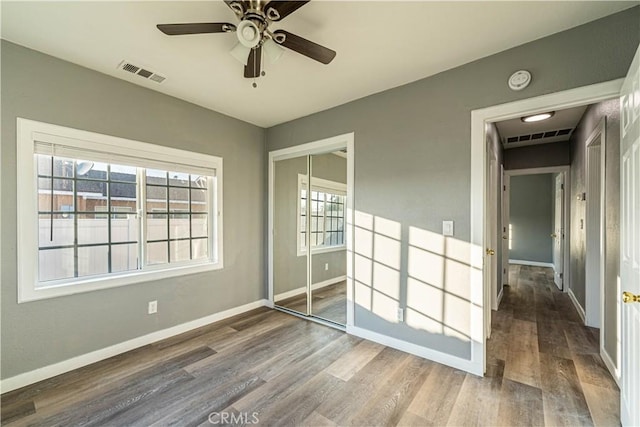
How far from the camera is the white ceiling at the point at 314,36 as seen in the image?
1.71 m

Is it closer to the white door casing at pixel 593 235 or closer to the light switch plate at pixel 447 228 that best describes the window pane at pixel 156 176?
the light switch plate at pixel 447 228

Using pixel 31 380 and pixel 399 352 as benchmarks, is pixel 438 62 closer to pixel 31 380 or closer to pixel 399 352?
pixel 399 352

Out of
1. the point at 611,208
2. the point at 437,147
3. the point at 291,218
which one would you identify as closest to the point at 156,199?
the point at 291,218

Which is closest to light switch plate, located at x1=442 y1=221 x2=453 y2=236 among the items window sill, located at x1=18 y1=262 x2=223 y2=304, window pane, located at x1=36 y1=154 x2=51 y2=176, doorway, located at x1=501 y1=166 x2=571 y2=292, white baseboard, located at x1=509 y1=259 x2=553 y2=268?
window sill, located at x1=18 y1=262 x2=223 y2=304

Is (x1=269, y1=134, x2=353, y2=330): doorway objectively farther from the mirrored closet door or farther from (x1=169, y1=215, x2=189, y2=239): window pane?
(x1=169, y1=215, x2=189, y2=239): window pane

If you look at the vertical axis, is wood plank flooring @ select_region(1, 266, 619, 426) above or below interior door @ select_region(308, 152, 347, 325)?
below

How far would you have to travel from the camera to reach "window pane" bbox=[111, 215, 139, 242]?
2617mm

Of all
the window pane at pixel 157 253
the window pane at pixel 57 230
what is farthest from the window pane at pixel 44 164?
the window pane at pixel 157 253

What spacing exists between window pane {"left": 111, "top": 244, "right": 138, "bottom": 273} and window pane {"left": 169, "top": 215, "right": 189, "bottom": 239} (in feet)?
1.27

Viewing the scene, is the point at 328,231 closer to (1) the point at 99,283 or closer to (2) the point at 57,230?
(1) the point at 99,283

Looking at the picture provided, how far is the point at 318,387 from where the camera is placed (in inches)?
82.2

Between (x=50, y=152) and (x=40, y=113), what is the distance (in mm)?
310

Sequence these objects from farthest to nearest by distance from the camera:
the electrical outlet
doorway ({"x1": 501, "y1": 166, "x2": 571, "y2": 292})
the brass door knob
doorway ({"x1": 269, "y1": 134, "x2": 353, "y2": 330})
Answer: doorway ({"x1": 501, "y1": 166, "x2": 571, "y2": 292})
doorway ({"x1": 269, "y1": 134, "x2": 353, "y2": 330})
the electrical outlet
the brass door knob

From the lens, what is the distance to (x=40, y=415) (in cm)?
180
